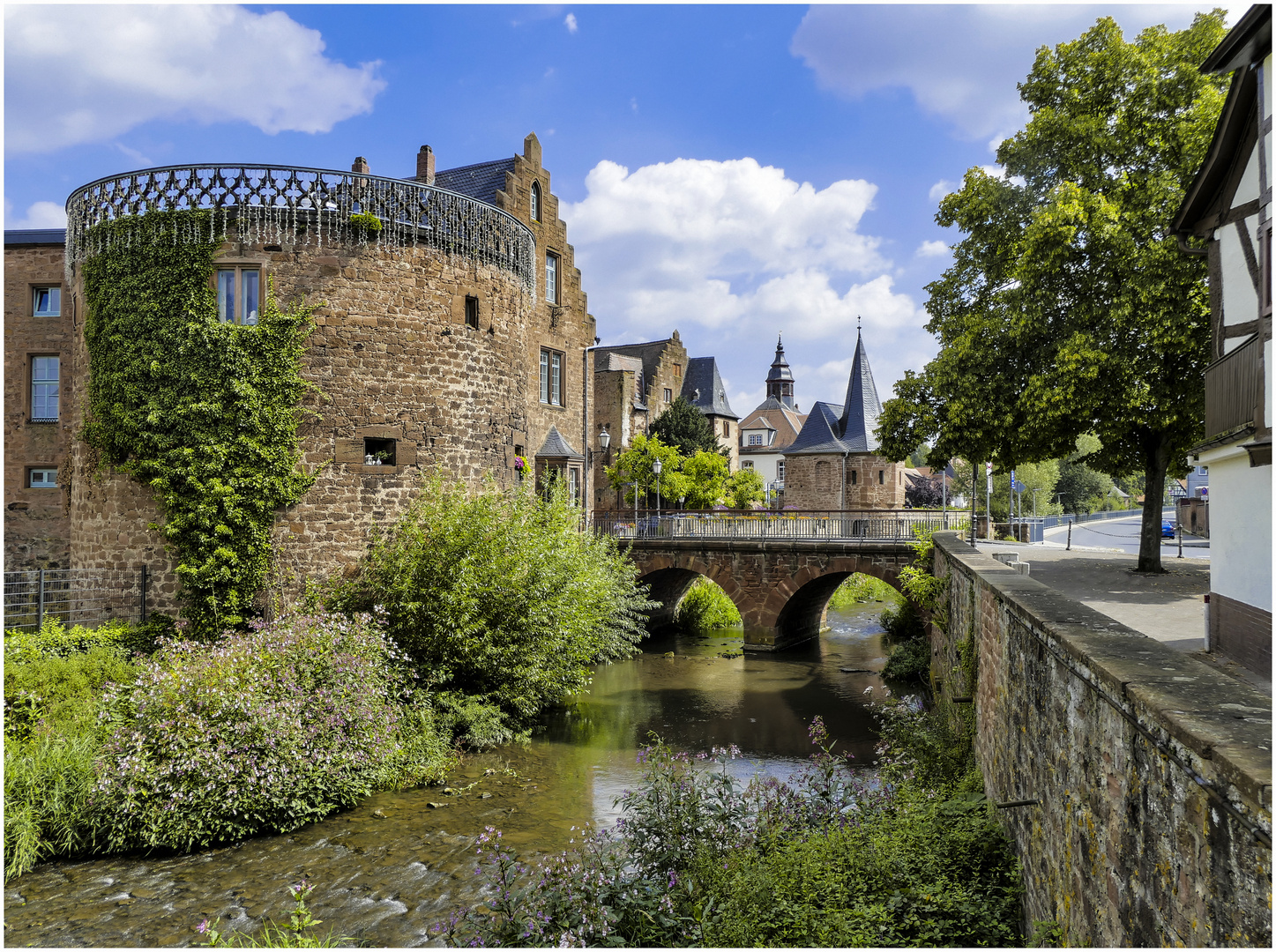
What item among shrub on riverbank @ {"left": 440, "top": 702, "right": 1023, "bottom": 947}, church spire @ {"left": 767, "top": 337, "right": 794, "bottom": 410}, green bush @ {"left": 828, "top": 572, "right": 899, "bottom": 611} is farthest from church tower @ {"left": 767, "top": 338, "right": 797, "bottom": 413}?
shrub on riverbank @ {"left": 440, "top": 702, "right": 1023, "bottom": 947}

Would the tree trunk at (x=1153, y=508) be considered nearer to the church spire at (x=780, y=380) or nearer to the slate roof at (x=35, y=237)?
the slate roof at (x=35, y=237)

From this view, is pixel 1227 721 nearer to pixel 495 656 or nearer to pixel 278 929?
pixel 278 929

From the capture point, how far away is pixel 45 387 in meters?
19.5

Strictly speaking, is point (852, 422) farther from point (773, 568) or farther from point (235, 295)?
point (235, 295)

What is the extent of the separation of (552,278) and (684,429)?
1414 cm

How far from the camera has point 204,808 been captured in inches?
375

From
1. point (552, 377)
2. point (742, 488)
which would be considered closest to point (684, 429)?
point (742, 488)

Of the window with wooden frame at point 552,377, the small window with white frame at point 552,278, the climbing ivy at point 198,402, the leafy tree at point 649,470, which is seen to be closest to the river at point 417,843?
the climbing ivy at point 198,402

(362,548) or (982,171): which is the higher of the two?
(982,171)

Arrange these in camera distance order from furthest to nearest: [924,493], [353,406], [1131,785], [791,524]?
[924,493] → [791,524] → [353,406] → [1131,785]

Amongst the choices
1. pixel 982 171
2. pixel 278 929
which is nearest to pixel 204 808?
pixel 278 929

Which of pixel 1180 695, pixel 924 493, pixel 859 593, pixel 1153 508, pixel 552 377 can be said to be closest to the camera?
pixel 1180 695

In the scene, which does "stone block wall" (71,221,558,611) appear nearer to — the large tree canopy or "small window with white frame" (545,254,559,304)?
the large tree canopy

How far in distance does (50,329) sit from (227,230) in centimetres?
854
